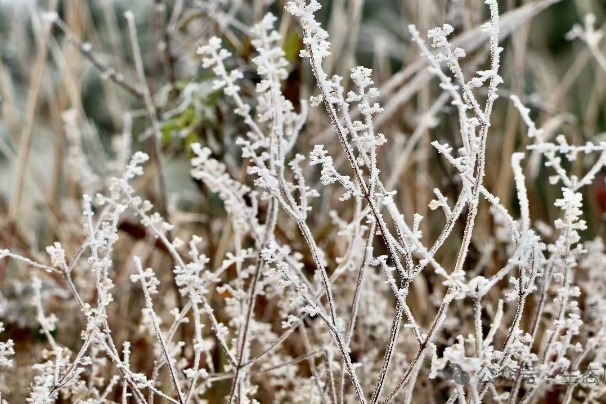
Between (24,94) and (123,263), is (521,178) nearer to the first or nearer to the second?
(123,263)

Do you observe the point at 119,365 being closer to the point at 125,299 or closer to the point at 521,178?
the point at 521,178

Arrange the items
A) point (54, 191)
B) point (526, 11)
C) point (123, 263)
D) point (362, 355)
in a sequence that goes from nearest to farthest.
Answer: point (362, 355) → point (526, 11) → point (123, 263) → point (54, 191)

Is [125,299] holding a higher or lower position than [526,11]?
lower

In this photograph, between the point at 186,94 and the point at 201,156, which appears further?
the point at 186,94

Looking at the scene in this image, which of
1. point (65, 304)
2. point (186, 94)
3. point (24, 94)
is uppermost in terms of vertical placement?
point (24, 94)

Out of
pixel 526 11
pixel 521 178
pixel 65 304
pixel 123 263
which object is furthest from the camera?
pixel 123 263

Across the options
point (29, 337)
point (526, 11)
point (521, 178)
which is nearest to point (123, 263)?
point (29, 337)

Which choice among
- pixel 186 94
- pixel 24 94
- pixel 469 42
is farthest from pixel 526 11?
pixel 24 94
